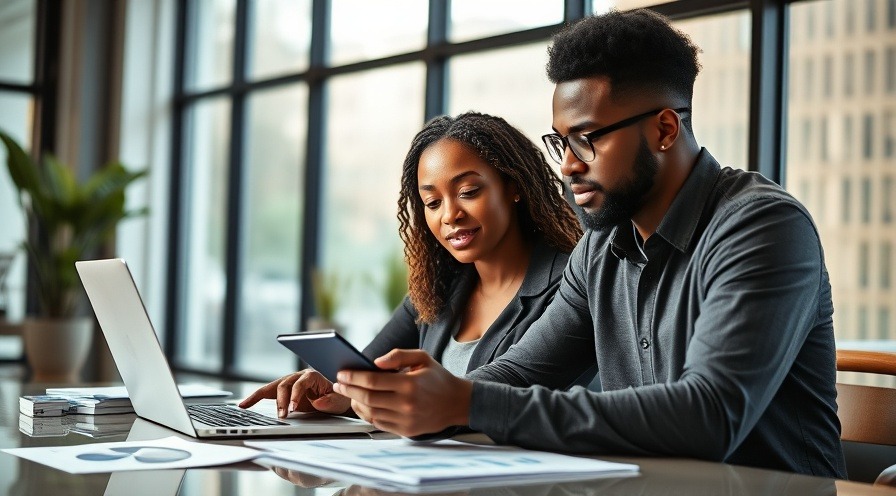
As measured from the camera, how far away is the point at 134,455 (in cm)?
129

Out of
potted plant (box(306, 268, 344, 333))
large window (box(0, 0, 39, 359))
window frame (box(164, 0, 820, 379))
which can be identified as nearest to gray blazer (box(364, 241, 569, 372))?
window frame (box(164, 0, 820, 379))

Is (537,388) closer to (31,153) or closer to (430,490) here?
(430,490)

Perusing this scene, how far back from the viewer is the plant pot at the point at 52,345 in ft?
19.8

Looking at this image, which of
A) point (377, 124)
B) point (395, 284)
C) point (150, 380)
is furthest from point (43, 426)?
point (377, 124)

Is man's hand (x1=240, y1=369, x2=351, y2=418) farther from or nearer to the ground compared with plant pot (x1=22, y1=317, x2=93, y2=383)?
farther from the ground

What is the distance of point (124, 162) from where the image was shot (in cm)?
681

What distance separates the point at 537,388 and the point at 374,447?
0.22 m

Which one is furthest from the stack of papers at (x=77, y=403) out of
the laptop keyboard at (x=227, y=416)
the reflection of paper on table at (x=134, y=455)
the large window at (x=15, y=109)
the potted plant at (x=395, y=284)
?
the large window at (x=15, y=109)

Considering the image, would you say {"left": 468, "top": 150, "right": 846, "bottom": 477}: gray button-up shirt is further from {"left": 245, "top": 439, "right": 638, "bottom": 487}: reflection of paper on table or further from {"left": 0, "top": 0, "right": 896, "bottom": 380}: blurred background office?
{"left": 0, "top": 0, "right": 896, "bottom": 380}: blurred background office

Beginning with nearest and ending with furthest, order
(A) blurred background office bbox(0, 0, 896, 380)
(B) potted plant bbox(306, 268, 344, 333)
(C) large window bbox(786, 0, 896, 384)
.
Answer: (C) large window bbox(786, 0, 896, 384)
(A) blurred background office bbox(0, 0, 896, 380)
(B) potted plant bbox(306, 268, 344, 333)

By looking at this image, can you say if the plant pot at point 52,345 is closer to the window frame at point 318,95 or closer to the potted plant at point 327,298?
the window frame at point 318,95

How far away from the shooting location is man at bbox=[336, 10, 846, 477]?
134cm

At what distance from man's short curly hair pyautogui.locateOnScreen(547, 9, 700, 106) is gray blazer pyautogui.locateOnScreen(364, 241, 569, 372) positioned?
63 centimetres

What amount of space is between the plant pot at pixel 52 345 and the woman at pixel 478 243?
410 cm
